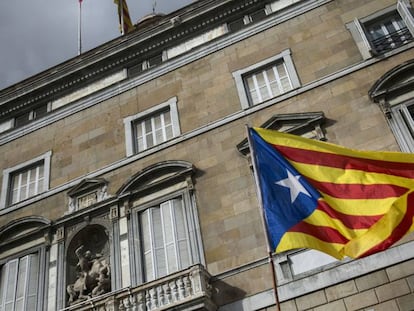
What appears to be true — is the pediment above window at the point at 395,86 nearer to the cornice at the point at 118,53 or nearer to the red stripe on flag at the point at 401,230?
the red stripe on flag at the point at 401,230

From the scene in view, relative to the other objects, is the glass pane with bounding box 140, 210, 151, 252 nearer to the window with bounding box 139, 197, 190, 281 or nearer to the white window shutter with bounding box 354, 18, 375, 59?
the window with bounding box 139, 197, 190, 281

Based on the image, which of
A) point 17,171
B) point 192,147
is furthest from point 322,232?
point 17,171

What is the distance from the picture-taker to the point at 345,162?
1113 centimetres

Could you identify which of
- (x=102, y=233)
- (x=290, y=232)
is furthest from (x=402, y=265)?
(x=102, y=233)

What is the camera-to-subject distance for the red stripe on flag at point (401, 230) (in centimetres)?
975

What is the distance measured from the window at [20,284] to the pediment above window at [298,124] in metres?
7.63

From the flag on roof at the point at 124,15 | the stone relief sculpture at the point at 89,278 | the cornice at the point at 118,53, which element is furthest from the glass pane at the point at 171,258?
the flag on roof at the point at 124,15

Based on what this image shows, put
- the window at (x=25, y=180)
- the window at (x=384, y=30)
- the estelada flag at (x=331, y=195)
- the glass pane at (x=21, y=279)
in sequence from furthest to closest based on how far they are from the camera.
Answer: the window at (x=25, y=180) < the window at (x=384, y=30) < the glass pane at (x=21, y=279) < the estelada flag at (x=331, y=195)

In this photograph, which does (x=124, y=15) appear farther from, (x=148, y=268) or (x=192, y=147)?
(x=148, y=268)

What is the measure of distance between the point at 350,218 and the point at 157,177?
27.6ft

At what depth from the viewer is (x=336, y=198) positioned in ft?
34.9

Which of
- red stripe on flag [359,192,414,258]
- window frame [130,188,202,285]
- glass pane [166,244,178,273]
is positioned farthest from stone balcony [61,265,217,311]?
red stripe on flag [359,192,414,258]

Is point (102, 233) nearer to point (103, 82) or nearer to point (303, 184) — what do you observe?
point (103, 82)

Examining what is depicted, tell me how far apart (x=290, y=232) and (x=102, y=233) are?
9.03 meters
